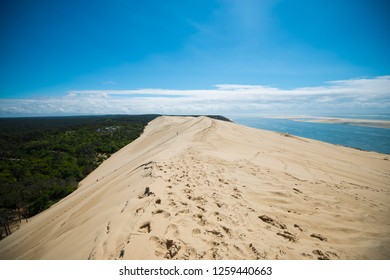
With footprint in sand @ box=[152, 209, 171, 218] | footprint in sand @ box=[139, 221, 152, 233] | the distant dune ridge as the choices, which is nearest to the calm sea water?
the distant dune ridge

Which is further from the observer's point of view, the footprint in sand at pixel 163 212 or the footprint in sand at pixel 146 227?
the footprint in sand at pixel 163 212

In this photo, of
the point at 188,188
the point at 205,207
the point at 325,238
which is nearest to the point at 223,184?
the point at 188,188

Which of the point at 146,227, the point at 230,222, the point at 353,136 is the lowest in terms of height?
the point at 353,136

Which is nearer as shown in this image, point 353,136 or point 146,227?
point 146,227

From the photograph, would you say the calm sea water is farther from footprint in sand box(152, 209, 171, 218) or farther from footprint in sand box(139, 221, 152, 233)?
footprint in sand box(139, 221, 152, 233)

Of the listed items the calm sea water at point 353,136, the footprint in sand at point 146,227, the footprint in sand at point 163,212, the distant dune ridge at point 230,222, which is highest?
the footprint in sand at point 163,212

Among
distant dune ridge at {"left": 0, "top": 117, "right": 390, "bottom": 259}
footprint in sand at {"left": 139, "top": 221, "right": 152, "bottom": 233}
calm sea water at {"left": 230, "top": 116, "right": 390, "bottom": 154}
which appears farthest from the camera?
calm sea water at {"left": 230, "top": 116, "right": 390, "bottom": 154}

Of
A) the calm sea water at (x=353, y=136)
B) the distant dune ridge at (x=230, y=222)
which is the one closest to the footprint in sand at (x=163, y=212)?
the distant dune ridge at (x=230, y=222)

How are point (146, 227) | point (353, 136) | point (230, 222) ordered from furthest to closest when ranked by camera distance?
point (353, 136)
point (230, 222)
point (146, 227)

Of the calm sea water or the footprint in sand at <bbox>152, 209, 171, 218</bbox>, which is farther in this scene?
the calm sea water

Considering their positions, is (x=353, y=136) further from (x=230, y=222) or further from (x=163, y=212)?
(x=163, y=212)

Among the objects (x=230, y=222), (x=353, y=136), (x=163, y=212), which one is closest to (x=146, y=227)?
(x=163, y=212)

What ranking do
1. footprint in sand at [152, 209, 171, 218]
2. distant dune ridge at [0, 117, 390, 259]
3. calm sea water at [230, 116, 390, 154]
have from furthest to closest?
calm sea water at [230, 116, 390, 154] → footprint in sand at [152, 209, 171, 218] → distant dune ridge at [0, 117, 390, 259]

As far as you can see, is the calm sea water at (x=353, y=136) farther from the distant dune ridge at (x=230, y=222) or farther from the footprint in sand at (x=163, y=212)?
the footprint in sand at (x=163, y=212)
